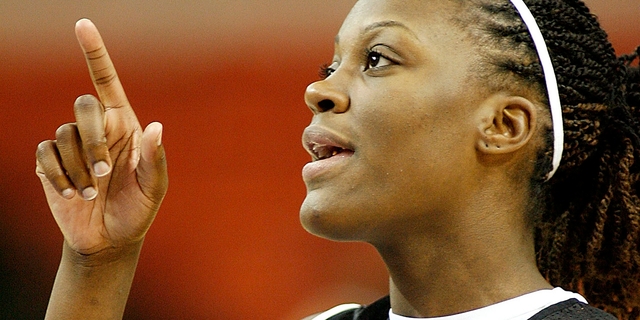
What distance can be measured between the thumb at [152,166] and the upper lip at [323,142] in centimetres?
24

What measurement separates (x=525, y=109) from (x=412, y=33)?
0.22 m

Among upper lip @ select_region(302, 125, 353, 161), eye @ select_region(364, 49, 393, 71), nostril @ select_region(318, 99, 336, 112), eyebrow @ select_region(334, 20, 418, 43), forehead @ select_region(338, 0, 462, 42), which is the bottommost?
upper lip @ select_region(302, 125, 353, 161)

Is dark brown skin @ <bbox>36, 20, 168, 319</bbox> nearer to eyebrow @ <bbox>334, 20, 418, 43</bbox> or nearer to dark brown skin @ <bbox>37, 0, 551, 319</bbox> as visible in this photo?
dark brown skin @ <bbox>37, 0, 551, 319</bbox>

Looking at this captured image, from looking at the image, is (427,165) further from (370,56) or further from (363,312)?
(363,312)

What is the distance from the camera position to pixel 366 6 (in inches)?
61.5

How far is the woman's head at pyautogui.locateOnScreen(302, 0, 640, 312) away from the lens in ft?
4.70

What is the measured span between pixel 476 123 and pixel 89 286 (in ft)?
2.26

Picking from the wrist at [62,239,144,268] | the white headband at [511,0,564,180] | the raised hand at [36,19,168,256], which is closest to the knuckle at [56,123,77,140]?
the raised hand at [36,19,168,256]

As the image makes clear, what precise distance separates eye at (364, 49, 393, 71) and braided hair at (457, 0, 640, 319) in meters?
0.14

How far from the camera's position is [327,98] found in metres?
1.48

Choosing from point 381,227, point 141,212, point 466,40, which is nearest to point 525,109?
point 466,40

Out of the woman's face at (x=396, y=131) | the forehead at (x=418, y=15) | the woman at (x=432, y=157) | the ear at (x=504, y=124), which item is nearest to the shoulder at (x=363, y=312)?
the woman at (x=432, y=157)

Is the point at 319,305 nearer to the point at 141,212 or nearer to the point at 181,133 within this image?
the point at 181,133

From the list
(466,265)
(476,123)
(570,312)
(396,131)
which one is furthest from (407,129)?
(570,312)
